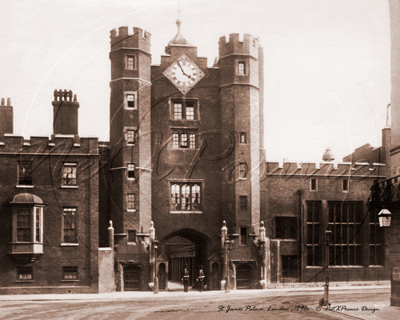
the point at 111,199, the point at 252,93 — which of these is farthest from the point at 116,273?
the point at 252,93

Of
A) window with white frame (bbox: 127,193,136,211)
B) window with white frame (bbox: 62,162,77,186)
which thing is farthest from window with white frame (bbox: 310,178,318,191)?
window with white frame (bbox: 62,162,77,186)

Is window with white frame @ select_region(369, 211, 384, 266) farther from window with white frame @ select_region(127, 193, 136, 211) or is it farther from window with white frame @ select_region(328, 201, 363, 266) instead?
window with white frame @ select_region(127, 193, 136, 211)

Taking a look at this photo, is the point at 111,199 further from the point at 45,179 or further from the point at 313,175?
the point at 313,175

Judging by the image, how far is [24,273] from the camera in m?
46.3

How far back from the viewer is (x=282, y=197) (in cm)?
5419

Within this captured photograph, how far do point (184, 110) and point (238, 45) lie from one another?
617 centimetres

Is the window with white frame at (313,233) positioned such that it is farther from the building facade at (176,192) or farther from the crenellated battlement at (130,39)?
the crenellated battlement at (130,39)

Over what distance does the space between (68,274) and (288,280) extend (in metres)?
16.4

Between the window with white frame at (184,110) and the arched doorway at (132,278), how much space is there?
1140 centimetres

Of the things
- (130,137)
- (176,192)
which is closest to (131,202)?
(176,192)

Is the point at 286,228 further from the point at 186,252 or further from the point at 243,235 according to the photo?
the point at 186,252

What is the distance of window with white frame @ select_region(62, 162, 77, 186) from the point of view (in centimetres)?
4756

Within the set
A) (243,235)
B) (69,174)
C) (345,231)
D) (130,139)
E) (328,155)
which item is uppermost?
(130,139)

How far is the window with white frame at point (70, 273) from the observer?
154ft
